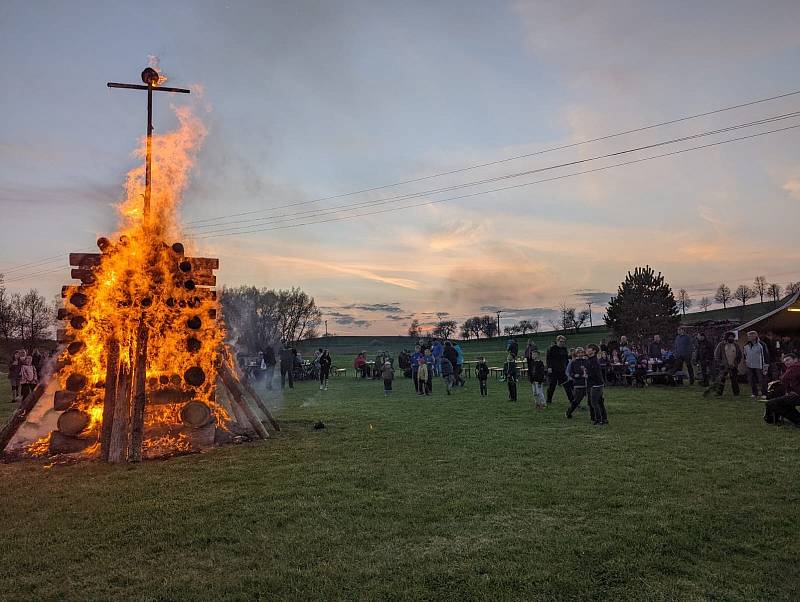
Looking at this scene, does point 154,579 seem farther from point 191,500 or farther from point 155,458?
point 155,458

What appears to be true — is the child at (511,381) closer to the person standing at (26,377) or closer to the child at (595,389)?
the child at (595,389)

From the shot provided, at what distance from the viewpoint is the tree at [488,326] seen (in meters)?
129

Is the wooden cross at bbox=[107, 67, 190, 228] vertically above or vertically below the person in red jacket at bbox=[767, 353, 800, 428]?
above

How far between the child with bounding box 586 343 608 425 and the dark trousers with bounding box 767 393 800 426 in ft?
10.7

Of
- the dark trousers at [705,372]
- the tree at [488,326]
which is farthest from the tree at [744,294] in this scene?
the dark trousers at [705,372]

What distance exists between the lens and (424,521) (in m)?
5.59

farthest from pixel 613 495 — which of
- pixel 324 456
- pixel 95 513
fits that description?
pixel 95 513

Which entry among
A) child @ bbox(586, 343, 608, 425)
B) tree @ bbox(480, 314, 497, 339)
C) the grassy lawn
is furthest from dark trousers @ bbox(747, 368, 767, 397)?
tree @ bbox(480, 314, 497, 339)

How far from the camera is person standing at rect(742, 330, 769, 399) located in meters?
15.2

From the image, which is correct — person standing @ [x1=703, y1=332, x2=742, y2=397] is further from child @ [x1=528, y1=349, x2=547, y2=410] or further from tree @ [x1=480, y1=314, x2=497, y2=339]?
tree @ [x1=480, y1=314, x2=497, y2=339]

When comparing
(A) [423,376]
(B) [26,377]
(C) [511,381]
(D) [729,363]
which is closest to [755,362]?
(D) [729,363]

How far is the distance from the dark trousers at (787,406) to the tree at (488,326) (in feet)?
388

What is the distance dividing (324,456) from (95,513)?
3.65 meters

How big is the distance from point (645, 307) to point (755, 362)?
1480 inches
